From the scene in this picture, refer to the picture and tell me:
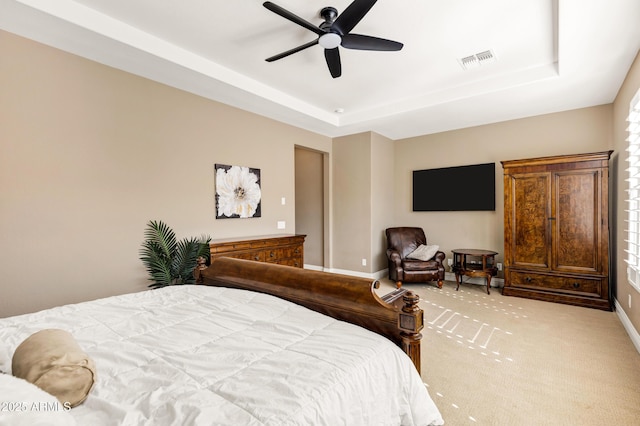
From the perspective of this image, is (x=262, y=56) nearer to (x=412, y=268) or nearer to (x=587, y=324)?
(x=412, y=268)

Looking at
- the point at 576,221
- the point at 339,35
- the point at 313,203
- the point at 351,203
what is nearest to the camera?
the point at 339,35

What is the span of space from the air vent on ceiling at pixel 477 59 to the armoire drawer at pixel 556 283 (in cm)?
280

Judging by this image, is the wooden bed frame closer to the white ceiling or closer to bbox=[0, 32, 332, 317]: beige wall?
bbox=[0, 32, 332, 317]: beige wall

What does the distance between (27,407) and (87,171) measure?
2741 mm

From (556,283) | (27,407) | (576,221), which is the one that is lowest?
(556,283)

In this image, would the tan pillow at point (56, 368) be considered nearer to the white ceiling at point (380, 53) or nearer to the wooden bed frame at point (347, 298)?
the wooden bed frame at point (347, 298)

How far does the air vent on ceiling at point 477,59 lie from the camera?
316cm

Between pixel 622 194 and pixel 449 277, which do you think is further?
pixel 449 277

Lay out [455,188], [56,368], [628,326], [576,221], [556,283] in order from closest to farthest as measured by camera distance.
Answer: [56,368], [628,326], [576,221], [556,283], [455,188]

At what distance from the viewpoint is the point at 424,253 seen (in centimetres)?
493

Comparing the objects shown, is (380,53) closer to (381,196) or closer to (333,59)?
(333,59)

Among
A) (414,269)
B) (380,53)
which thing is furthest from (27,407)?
(414,269)

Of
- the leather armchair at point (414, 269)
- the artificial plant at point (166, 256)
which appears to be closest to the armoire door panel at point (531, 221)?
the leather armchair at point (414, 269)

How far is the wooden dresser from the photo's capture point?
338 centimetres
